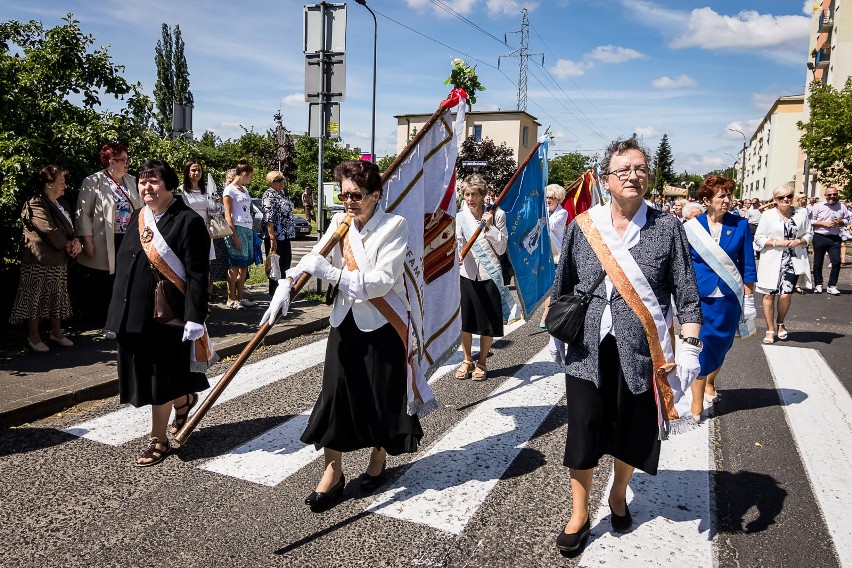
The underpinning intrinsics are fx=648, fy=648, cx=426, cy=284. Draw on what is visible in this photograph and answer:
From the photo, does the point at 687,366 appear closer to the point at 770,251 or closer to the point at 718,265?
the point at 718,265

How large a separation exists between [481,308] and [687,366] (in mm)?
3194

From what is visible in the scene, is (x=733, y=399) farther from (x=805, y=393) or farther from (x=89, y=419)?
(x=89, y=419)

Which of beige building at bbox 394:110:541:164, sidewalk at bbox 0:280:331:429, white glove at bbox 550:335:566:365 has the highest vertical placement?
beige building at bbox 394:110:541:164

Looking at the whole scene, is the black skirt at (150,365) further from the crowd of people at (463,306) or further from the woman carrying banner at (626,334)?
the woman carrying banner at (626,334)

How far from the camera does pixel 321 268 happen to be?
338 centimetres

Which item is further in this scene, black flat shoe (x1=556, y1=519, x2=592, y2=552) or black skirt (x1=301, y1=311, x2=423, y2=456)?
black skirt (x1=301, y1=311, x2=423, y2=456)

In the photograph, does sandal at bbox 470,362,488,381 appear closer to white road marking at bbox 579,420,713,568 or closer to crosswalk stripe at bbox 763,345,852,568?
white road marking at bbox 579,420,713,568

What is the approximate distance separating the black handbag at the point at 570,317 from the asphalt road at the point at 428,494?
3.56 feet

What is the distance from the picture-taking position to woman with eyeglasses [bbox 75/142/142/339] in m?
6.93

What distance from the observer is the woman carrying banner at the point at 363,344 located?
354 centimetres

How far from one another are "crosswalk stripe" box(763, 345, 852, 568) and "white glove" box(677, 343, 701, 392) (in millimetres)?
1180

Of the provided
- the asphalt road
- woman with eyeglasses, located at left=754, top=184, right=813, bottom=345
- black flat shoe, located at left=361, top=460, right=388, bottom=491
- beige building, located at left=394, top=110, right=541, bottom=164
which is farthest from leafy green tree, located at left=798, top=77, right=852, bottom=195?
beige building, located at left=394, top=110, right=541, bottom=164

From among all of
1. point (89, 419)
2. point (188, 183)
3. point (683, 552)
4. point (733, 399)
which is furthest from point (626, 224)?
point (188, 183)

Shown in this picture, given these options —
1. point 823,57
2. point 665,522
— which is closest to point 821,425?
point 665,522
